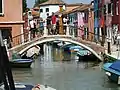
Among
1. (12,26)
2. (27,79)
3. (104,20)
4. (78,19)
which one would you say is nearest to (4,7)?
(12,26)

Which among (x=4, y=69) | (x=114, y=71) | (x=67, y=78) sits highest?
(x=4, y=69)

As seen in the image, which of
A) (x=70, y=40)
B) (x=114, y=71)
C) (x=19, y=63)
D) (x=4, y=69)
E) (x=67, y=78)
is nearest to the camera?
A: (x=4, y=69)

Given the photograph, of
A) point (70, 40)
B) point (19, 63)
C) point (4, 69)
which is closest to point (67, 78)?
point (19, 63)

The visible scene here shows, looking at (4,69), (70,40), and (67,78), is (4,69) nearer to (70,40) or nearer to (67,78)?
(67,78)

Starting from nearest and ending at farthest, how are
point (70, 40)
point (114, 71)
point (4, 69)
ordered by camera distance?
point (4, 69)
point (114, 71)
point (70, 40)

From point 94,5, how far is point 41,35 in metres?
15.2

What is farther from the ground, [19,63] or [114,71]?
[114,71]

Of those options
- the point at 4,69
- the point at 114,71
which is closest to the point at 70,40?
the point at 114,71

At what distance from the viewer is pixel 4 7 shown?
20.9m

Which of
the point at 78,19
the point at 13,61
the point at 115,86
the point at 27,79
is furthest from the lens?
the point at 78,19

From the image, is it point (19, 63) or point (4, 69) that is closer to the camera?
point (4, 69)

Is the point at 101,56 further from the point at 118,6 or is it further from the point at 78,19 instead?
the point at 78,19

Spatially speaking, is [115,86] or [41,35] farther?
[41,35]

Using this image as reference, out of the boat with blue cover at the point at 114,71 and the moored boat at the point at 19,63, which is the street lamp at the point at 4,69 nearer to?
the boat with blue cover at the point at 114,71
